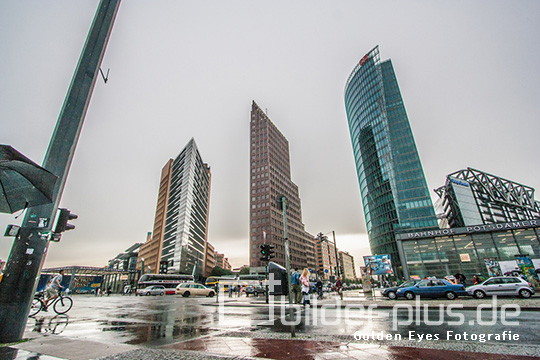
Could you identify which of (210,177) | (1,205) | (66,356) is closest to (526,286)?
(66,356)

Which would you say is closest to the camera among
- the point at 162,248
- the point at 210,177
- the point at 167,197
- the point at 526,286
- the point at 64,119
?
the point at 64,119

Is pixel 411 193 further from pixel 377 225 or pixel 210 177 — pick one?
pixel 210 177

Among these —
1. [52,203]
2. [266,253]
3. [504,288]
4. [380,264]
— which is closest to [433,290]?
[504,288]

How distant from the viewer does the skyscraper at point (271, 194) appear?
300ft

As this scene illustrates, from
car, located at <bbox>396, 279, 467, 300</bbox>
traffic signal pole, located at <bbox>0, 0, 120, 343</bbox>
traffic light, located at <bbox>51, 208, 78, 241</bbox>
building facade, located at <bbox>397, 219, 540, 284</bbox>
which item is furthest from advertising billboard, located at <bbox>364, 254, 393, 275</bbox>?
traffic signal pole, located at <bbox>0, 0, 120, 343</bbox>

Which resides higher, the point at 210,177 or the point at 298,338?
the point at 210,177

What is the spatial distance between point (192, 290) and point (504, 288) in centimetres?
2708

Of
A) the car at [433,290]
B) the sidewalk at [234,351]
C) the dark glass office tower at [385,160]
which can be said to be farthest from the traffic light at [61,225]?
the dark glass office tower at [385,160]

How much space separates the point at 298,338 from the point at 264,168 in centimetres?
10157

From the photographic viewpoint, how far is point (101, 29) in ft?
20.6

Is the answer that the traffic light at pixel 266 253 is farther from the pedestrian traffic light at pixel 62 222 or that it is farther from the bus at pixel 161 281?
the bus at pixel 161 281

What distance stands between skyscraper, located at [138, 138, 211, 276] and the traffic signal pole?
77895 mm

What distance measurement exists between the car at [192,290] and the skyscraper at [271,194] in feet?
177

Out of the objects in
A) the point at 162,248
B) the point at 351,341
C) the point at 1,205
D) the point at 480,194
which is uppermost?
the point at 480,194
